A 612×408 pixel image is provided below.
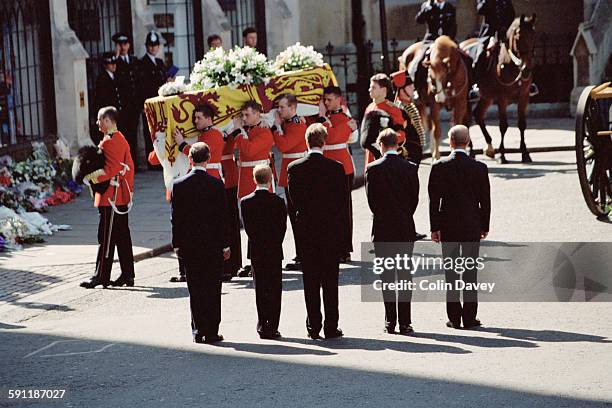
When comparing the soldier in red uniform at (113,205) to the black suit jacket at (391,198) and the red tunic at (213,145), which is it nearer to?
the red tunic at (213,145)

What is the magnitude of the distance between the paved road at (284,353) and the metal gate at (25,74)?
5.98 m

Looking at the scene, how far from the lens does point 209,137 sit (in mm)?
13148

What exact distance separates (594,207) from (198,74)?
15.2ft

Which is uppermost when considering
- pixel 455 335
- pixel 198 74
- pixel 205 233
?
pixel 198 74

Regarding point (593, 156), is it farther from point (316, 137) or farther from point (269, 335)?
point (269, 335)

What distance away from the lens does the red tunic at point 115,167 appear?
13.4m

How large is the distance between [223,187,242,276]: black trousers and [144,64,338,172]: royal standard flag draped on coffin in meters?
0.71

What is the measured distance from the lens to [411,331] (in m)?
10.9

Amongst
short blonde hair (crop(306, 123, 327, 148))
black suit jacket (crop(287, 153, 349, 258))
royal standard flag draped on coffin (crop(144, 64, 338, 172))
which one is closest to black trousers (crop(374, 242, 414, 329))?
black suit jacket (crop(287, 153, 349, 258))

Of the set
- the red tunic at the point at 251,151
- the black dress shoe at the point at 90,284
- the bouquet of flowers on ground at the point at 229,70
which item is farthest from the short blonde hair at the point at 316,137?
the black dress shoe at the point at 90,284

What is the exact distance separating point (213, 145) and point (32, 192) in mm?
5982

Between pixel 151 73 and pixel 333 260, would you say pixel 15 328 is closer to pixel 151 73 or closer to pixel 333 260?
pixel 333 260

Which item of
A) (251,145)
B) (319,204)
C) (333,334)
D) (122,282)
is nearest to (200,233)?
(319,204)

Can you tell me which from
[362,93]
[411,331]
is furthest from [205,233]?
[362,93]
